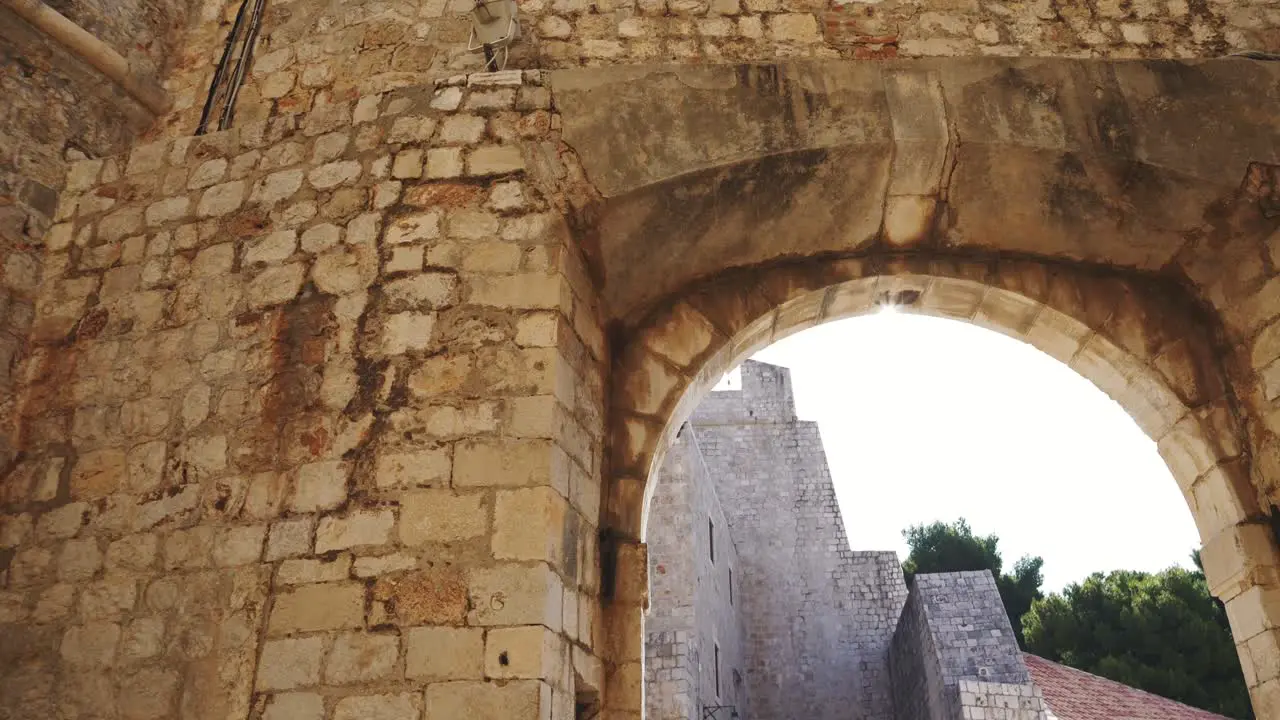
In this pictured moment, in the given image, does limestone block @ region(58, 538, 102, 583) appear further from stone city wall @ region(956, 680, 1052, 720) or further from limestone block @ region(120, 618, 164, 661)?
stone city wall @ region(956, 680, 1052, 720)

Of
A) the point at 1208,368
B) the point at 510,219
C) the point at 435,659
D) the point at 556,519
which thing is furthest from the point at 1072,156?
the point at 435,659

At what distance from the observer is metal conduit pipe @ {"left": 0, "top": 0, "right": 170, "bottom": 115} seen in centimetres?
403

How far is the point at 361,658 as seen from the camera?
2.79 m

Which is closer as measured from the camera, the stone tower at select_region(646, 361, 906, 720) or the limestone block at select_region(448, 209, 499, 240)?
the limestone block at select_region(448, 209, 499, 240)

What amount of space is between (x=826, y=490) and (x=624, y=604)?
51.8 ft

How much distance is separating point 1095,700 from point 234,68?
45.0ft

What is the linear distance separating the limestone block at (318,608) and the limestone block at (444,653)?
21 cm

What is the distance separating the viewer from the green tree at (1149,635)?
17141mm

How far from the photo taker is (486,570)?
2838 mm

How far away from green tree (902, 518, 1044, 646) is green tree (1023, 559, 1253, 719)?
2234mm

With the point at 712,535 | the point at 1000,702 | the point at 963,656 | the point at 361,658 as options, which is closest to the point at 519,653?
the point at 361,658

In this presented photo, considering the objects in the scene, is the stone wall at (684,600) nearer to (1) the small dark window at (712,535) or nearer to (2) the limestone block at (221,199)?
(1) the small dark window at (712,535)

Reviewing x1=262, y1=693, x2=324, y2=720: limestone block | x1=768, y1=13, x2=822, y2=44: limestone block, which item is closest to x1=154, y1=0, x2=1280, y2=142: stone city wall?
x1=768, y1=13, x2=822, y2=44: limestone block

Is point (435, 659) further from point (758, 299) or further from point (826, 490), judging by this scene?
point (826, 490)
